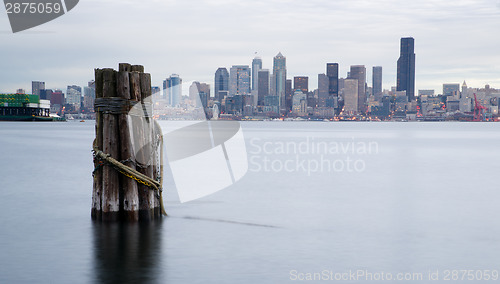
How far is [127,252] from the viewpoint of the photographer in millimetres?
15680

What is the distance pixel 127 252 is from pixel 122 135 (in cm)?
333

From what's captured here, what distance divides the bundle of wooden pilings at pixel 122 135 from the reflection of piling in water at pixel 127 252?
1.39ft

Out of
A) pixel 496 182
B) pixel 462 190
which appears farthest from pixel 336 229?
pixel 496 182

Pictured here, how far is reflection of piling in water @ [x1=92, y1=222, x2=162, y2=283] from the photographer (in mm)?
13688

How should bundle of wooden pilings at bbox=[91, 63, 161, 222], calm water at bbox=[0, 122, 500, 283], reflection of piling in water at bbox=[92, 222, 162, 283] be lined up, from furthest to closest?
bundle of wooden pilings at bbox=[91, 63, 161, 222], calm water at bbox=[0, 122, 500, 283], reflection of piling in water at bbox=[92, 222, 162, 283]

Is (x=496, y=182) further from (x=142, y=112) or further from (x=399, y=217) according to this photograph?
(x=142, y=112)

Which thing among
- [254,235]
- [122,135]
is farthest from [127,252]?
[254,235]

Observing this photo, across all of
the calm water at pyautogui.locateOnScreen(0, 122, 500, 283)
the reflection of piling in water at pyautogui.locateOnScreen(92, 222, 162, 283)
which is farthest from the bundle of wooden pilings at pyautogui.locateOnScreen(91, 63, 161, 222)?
the calm water at pyautogui.locateOnScreen(0, 122, 500, 283)

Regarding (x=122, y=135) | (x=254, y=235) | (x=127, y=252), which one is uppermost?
(x=122, y=135)

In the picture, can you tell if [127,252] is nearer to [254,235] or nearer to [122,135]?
[122,135]

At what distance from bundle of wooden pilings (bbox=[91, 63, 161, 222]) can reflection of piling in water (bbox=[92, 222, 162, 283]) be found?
16.7 inches

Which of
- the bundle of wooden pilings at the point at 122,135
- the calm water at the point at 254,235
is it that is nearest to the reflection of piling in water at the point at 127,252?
the calm water at the point at 254,235

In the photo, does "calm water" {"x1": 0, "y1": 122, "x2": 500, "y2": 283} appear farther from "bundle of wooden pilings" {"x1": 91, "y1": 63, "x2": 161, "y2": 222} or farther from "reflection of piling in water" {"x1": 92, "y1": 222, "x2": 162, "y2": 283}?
"bundle of wooden pilings" {"x1": 91, "y1": 63, "x2": 161, "y2": 222}

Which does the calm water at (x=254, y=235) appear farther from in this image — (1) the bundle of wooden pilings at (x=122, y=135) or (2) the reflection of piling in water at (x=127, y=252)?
(1) the bundle of wooden pilings at (x=122, y=135)
